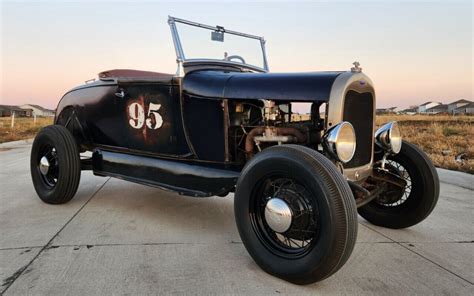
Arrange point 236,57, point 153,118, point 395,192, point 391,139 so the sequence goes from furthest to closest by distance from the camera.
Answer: point 236,57 → point 153,118 → point 395,192 → point 391,139

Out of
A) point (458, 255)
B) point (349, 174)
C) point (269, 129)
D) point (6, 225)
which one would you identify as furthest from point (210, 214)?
point (458, 255)

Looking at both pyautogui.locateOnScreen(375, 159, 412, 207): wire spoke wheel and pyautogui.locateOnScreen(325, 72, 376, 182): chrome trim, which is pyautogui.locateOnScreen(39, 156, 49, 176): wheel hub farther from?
pyautogui.locateOnScreen(375, 159, 412, 207): wire spoke wheel

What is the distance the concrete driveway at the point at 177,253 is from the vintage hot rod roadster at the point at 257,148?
0.22 m

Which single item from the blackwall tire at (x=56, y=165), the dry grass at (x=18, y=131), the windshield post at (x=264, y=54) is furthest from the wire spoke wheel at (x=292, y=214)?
the dry grass at (x=18, y=131)

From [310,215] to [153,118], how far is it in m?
2.00

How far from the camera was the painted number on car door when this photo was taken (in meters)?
3.62

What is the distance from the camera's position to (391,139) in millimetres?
3203

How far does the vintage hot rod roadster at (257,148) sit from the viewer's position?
2277 mm

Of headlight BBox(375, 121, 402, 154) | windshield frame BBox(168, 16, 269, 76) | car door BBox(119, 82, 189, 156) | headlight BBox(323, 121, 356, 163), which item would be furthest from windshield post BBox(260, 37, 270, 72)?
headlight BBox(323, 121, 356, 163)

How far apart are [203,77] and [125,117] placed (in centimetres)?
115

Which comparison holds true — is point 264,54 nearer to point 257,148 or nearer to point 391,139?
point 257,148

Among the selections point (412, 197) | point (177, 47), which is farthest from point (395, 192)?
point (177, 47)

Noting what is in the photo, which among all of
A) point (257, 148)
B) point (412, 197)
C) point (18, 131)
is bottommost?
point (412, 197)

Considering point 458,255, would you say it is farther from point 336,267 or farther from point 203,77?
point 203,77
